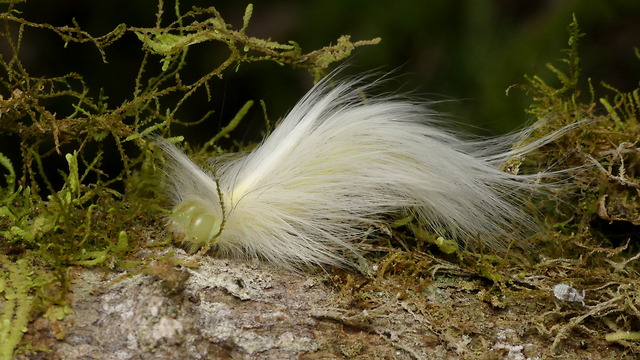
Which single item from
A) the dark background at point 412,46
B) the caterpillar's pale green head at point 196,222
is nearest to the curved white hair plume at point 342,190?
the caterpillar's pale green head at point 196,222

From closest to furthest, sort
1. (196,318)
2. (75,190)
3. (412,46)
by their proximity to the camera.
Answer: (196,318)
(75,190)
(412,46)

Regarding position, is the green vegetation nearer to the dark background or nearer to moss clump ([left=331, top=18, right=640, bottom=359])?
moss clump ([left=331, top=18, right=640, bottom=359])

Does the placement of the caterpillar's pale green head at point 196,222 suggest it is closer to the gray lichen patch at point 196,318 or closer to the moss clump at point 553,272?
the gray lichen patch at point 196,318

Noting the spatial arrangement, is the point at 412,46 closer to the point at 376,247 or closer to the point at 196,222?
the point at 376,247

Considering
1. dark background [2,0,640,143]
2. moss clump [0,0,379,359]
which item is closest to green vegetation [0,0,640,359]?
moss clump [0,0,379,359]

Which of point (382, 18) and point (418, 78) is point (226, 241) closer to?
point (382, 18)

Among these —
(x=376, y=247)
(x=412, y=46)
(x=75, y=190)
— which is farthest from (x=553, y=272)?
(x=412, y=46)
